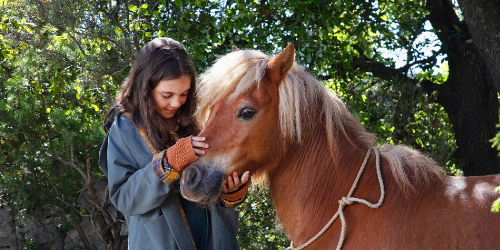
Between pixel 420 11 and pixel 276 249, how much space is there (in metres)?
2.82

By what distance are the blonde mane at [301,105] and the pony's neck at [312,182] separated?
0.05 meters

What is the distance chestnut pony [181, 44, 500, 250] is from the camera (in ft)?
7.16

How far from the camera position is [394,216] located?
2232 millimetres

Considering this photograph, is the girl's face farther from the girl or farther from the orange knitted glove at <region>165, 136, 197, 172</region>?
the orange knitted glove at <region>165, 136, 197, 172</region>

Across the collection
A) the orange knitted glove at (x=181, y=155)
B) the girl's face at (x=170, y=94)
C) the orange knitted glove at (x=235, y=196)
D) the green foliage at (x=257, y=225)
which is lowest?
the green foliage at (x=257, y=225)

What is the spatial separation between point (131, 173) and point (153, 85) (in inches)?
17.6

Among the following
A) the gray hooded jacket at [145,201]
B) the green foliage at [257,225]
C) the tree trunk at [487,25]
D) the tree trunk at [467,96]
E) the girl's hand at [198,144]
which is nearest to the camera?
the girl's hand at [198,144]

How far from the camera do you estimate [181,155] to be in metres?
2.29

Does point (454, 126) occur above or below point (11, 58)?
below

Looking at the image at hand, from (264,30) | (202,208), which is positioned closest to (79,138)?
(264,30)

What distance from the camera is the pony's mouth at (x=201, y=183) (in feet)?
7.48

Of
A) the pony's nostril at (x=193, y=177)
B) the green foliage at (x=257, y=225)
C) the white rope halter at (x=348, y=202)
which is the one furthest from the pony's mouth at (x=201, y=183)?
the green foliage at (x=257, y=225)

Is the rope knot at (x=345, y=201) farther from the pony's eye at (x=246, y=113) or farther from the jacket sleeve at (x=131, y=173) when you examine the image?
the jacket sleeve at (x=131, y=173)

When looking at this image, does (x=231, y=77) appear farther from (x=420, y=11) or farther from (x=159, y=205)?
(x=420, y=11)
